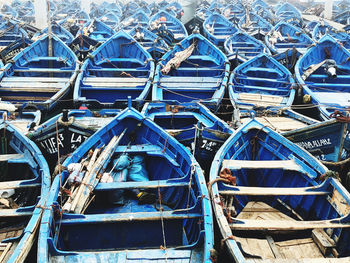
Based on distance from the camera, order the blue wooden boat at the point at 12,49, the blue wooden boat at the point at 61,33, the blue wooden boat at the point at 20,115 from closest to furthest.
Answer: the blue wooden boat at the point at 20,115 → the blue wooden boat at the point at 12,49 → the blue wooden boat at the point at 61,33

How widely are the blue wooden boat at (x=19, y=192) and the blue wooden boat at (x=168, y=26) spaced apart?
10695 mm

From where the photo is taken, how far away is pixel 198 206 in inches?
187

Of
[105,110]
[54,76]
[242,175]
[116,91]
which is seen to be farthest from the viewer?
[54,76]

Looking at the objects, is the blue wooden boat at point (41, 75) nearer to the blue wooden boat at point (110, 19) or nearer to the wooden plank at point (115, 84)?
the wooden plank at point (115, 84)

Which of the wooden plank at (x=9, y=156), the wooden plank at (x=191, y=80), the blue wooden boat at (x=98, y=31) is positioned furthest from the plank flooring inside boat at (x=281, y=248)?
the blue wooden boat at (x=98, y=31)

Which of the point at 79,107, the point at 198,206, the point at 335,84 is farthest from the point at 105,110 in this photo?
the point at 335,84

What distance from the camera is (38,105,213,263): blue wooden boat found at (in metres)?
4.21

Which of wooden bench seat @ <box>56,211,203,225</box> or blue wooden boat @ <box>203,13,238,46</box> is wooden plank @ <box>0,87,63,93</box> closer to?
wooden bench seat @ <box>56,211,203,225</box>

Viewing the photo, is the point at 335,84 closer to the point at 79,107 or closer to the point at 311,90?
the point at 311,90

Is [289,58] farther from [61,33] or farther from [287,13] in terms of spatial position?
[287,13]

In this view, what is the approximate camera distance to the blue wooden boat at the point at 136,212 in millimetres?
4207

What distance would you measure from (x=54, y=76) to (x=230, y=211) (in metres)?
8.65

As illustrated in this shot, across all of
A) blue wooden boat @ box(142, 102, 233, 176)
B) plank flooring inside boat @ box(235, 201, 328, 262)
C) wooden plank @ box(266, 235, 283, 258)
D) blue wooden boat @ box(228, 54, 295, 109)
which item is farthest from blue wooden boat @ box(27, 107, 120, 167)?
blue wooden boat @ box(228, 54, 295, 109)

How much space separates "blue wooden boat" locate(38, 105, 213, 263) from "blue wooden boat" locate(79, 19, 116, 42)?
1081 cm
